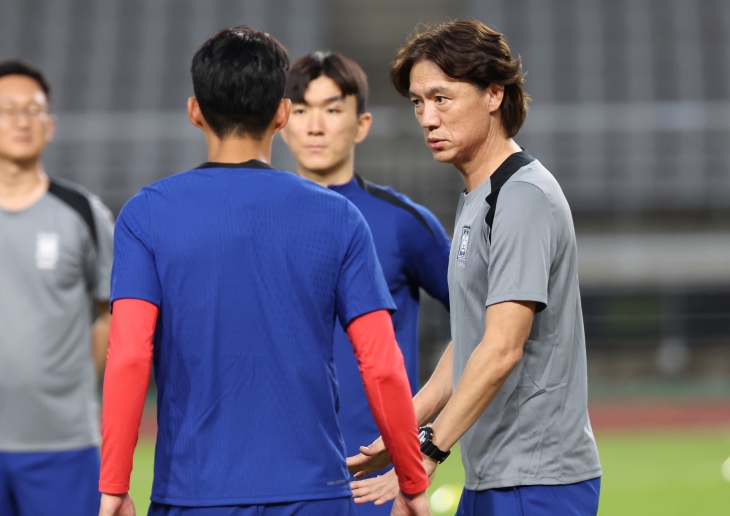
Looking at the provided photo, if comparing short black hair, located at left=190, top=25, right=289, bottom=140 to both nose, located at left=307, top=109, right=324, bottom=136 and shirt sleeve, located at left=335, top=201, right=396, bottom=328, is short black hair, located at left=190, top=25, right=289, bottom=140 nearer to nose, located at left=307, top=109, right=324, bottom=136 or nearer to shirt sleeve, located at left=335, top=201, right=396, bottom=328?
shirt sleeve, located at left=335, top=201, right=396, bottom=328

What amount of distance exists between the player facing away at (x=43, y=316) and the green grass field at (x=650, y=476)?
119 inches

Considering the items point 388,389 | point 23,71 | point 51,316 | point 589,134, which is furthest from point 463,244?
point 589,134

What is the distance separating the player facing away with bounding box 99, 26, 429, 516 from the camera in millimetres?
2451

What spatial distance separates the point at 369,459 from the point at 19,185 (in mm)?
2615

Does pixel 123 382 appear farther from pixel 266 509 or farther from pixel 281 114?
pixel 281 114

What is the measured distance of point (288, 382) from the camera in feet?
8.13

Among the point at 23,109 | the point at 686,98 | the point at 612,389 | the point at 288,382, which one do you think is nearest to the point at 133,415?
the point at 288,382

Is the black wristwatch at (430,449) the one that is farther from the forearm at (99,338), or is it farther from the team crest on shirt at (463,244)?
the forearm at (99,338)

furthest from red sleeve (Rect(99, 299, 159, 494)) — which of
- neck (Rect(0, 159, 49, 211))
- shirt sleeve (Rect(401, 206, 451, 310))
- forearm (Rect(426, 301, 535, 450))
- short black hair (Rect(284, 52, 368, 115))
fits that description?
neck (Rect(0, 159, 49, 211))

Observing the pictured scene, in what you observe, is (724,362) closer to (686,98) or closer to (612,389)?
(612,389)

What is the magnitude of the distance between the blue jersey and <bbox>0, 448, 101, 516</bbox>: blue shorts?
1.37m

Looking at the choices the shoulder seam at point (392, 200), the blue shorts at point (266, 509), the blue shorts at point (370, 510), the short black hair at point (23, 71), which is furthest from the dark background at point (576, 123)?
the blue shorts at point (266, 509)

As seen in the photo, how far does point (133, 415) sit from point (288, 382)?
0.39 metres

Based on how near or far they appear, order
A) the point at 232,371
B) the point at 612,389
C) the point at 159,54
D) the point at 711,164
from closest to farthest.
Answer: the point at 232,371, the point at 612,389, the point at 711,164, the point at 159,54
